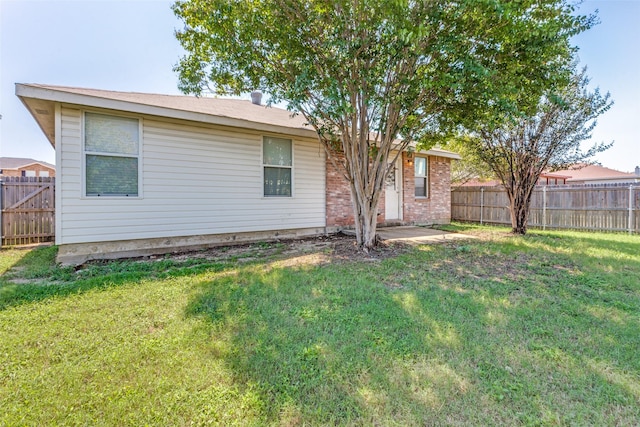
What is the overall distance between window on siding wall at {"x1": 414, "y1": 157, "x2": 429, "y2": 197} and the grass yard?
6.87m

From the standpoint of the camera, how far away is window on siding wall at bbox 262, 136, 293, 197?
7.49 metres

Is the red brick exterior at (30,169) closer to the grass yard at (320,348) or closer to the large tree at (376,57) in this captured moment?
the large tree at (376,57)

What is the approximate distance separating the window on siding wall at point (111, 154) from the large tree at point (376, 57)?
1.71 m

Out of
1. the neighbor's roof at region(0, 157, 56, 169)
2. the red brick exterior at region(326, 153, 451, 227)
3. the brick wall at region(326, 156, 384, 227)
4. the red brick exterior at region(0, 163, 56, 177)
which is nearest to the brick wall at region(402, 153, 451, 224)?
the red brick exterior at region(326, 153, 451, 227)

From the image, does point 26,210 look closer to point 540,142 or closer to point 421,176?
point 421,176

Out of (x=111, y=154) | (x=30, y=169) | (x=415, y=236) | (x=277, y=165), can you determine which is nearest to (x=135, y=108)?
(x=111, y=154)

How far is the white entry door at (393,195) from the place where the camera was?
10273 millimetres

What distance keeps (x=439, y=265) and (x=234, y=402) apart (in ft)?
13.8

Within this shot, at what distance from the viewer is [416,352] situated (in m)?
2.36

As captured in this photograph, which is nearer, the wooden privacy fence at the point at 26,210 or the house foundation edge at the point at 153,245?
the house foundation edge at the point at 153,245

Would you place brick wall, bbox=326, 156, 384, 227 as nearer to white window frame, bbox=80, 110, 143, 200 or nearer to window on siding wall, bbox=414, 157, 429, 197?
window on siding wall, bbox=414, 157, 429, 197

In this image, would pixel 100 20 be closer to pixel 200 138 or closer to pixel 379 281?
pixel 200 138

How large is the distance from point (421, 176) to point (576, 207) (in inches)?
211

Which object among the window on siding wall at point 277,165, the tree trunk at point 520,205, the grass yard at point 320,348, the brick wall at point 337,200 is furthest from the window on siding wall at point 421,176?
the grass yard at point 320,348
